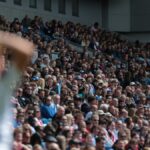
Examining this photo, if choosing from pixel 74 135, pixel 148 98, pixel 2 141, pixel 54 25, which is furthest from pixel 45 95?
pixel 54 25

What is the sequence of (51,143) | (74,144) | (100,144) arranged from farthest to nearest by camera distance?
(100,144), (74,144), (51,143)

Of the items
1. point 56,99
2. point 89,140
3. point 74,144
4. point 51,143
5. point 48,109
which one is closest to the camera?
point 51,143

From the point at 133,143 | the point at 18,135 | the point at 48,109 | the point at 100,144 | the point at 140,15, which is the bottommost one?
the point at 133,143

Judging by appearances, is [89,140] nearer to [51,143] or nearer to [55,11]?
[51,143]

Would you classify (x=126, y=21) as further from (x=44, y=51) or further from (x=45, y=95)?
(x=45, y=95)

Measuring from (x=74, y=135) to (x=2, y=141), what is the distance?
23.9 ft

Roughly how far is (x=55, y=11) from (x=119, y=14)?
5368 millimetres

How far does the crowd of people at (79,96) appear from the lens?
Answer: 10.1 meters

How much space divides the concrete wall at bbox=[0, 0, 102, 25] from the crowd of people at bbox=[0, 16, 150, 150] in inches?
97.3

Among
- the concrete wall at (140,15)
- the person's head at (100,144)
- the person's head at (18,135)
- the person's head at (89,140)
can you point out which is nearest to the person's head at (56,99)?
the person's head at (100,144)

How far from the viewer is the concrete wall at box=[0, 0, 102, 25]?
2656cm

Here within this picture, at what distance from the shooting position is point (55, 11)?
29.9 meters

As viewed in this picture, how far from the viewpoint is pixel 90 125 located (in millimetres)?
12008

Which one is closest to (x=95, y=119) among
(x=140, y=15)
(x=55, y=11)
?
(x=55, y=11)
